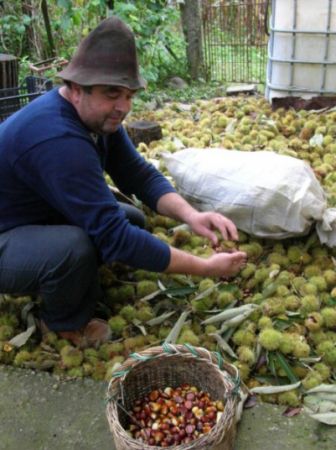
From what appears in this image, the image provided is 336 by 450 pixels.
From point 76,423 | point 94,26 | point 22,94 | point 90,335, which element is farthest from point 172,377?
point 94,26

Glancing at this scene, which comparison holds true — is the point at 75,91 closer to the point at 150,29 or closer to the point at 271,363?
the point at 271,363

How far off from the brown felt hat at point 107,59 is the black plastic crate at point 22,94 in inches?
60.6

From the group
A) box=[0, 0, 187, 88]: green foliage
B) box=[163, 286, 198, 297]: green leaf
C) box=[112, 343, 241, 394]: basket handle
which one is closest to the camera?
box=[112, 343, 241, 394]: basket handle

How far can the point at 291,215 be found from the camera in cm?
232

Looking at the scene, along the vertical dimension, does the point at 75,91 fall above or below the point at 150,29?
above

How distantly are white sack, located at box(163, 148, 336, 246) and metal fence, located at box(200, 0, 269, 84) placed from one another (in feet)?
15.9

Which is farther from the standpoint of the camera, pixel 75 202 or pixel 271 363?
pixel 271 363

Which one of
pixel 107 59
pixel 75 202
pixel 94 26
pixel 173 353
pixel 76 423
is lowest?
pixel 76 423

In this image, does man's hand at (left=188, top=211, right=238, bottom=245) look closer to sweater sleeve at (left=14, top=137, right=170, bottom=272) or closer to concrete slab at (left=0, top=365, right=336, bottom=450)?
sweater sleeve at (left=14, top=137, right=170, bottom=272)

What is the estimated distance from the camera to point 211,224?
86.6 inches

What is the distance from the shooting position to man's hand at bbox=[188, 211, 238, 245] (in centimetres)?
209

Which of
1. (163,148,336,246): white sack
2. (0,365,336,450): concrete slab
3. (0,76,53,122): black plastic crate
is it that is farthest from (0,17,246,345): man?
(0,76,53,122): black plastic crate

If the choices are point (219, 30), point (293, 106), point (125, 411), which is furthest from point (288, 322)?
point (219, 30)

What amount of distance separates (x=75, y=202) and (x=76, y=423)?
0.74m
